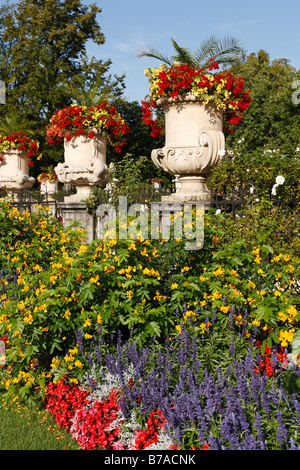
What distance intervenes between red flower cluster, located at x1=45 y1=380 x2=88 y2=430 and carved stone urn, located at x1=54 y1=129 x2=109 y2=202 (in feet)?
17.1

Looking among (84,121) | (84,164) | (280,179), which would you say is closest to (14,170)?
(84,164)

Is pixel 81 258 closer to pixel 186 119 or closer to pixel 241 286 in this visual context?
pixel 241 286

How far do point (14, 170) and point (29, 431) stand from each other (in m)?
10.6

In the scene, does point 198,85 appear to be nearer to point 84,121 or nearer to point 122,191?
point 122,191

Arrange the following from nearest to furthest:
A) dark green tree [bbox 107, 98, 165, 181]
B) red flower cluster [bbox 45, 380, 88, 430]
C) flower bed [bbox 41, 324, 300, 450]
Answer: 1. flower bed [bbox 41, 324, 300, 450]
2. red flower cluster [bbox 45, 380, 88, 430]
3. dark green tree [bbox 107, 98, 165, 181]

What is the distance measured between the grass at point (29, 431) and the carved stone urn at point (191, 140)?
3762mm

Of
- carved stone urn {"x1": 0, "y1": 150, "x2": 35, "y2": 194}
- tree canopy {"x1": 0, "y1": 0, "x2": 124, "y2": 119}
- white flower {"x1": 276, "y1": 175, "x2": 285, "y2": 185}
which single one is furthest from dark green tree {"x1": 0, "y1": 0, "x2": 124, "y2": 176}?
white flower {"x1": 276, "y1": 175, "x2": 285, "y2": 185}

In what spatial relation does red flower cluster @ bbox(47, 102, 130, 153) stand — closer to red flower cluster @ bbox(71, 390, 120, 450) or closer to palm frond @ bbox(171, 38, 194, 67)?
palm frond @ bbox(171, 38, 194, 67)

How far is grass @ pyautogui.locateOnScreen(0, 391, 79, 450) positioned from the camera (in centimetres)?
298

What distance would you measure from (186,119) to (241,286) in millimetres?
3591

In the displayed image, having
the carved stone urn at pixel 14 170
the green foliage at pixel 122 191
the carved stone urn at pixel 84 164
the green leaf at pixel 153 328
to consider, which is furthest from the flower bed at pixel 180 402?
the carved stone urn at pixel 14 170

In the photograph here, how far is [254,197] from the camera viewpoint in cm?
555

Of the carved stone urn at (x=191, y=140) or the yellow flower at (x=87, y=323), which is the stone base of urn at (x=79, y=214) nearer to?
the carved stone urn at (x=191, y=140)

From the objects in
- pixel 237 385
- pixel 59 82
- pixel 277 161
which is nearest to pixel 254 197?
pixel 277 161
